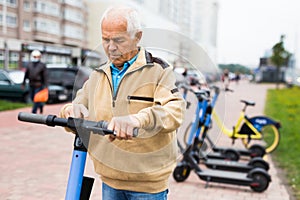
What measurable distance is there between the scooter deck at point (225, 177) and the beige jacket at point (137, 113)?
342 cm

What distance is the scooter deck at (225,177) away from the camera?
538 centimetres

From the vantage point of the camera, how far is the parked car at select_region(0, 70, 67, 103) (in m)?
16.0

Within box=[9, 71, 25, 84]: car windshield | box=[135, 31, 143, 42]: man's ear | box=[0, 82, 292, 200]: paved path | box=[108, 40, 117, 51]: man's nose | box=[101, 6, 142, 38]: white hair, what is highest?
box=[101, 6, 142, 38]: white hair

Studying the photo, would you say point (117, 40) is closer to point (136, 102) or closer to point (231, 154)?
point (136, 102)

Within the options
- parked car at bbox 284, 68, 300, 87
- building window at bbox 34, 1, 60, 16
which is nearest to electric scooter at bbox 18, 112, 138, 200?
parked car at bbox 284, 68, 300, 87

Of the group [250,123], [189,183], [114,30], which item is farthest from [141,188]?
[250,123]

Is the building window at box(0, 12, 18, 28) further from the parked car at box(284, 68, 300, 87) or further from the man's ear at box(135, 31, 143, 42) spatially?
the man's ear at box(135, 31, 143, 42)

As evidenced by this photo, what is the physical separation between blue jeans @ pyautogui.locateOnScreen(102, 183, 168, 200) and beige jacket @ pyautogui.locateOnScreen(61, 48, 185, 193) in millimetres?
30

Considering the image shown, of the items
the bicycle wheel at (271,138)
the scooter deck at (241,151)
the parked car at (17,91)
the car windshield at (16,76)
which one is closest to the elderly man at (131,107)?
the scooter deck at (241,151)

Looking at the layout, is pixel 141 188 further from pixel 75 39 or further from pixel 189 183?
pixel 75 39

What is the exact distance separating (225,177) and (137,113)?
3851 millimetres

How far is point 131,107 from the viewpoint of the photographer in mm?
1877

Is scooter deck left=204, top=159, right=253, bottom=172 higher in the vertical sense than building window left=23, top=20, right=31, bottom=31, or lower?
lower

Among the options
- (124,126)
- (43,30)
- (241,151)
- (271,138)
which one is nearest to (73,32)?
(43,30)
